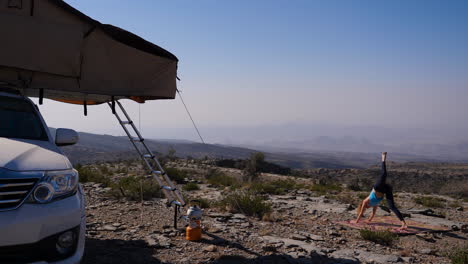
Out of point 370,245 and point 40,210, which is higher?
point 40,210

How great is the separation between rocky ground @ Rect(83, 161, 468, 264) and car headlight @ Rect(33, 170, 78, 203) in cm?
188

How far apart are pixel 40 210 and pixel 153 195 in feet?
25.2

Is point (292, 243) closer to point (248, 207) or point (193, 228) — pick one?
point (193, 228)

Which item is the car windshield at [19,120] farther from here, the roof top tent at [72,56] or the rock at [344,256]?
the rock at [344,256]

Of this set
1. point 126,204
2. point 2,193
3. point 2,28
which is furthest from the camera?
point 126,204

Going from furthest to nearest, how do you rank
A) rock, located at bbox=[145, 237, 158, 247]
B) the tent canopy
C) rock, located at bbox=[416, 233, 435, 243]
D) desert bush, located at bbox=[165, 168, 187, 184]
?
1. desert bush, located at bbox=[165, 168, 187, 184]
2. rock, located at bbox=[416, 233, 435, 243]
3. rock, located at bbox=[145, 237, 158, 247]
4. the tent canopy

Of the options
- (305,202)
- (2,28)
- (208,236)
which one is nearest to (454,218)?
(305,202)

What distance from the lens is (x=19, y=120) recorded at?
453 centimetres

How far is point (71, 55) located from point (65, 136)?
1.46 m

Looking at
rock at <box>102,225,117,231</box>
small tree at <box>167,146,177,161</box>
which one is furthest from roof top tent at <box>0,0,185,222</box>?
small tree at <box>167,146,177,161</box>

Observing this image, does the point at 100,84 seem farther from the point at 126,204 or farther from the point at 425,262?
the point at 425,262

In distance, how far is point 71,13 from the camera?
17.3 feet

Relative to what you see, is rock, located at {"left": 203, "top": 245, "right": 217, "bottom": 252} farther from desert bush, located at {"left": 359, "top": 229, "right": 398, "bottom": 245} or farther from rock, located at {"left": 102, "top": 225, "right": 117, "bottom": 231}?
desert bush, located at {"left": 359, "top": 229, "right": 398, "bottom": 245}

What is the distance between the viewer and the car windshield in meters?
4.32
